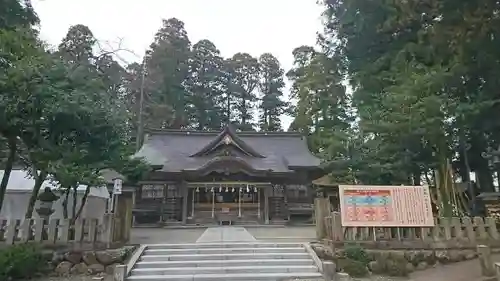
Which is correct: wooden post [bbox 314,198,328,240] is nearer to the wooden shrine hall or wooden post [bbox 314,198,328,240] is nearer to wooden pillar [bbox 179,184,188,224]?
the wooden shrine hall

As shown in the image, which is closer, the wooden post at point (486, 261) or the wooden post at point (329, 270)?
the wooden post at point (486, 261)

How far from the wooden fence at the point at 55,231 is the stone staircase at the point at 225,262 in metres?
1.09

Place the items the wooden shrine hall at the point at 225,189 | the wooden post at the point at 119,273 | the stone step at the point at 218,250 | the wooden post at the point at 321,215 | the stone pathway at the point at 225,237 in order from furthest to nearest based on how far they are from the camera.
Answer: the wooden shrine hall at the point at 225,189, the stone pathway at the point at 225,237, the wooden post at the point at 321,215, the stone step at the point at 218,250, the wooden post at the point at 119,273

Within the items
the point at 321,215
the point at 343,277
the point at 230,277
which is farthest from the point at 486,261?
the point at 230,277

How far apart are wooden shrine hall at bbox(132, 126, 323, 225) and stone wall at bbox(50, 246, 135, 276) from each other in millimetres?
10337

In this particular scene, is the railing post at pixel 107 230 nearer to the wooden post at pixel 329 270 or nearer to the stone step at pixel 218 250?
the stone step at pixel 218 250

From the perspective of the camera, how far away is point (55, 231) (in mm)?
7777

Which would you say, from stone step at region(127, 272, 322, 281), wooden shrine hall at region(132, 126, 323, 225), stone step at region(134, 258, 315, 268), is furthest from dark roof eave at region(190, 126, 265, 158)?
stone step at region(127, 272, 322, 281)

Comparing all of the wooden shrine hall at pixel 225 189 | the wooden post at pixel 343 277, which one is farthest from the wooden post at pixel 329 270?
the wooden shrine hall at pixel 225 189

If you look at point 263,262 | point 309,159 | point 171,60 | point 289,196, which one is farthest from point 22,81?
point 171,60

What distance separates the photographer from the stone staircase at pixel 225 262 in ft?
23.1

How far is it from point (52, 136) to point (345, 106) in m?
24.6

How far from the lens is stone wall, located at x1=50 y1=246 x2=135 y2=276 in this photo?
7.44 metres

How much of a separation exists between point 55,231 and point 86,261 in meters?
0.96
